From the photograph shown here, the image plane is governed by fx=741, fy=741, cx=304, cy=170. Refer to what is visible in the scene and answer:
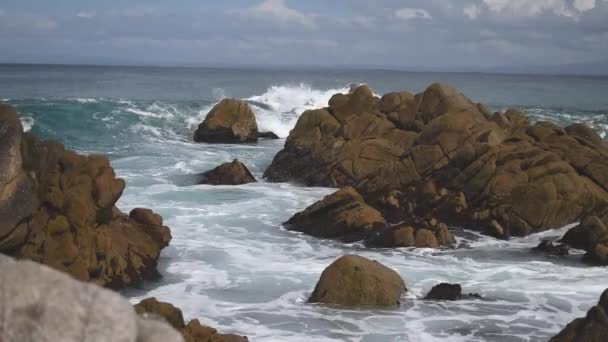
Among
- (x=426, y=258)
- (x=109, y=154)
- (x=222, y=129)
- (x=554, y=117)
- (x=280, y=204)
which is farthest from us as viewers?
(x=554, y=117)

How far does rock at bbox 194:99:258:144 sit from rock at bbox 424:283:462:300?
27440mm

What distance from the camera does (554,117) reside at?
216 ft

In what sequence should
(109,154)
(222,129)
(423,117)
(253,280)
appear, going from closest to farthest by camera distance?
(253,280)
(423,117)
(109,154)
(222,129)

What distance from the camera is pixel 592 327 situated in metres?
11.0

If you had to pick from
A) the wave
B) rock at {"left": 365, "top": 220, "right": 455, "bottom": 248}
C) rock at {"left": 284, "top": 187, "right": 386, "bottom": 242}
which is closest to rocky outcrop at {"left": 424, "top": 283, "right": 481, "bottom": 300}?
rock at {"left": 365, "top": 220, "right": 455, "bottom": 248}

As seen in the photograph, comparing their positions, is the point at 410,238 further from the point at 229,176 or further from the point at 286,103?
the point at 286,103

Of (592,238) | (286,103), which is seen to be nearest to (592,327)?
(592,238)

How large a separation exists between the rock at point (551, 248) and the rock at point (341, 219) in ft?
14.4

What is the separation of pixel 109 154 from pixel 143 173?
6.61 metres

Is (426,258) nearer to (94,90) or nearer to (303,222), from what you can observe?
(303,222)

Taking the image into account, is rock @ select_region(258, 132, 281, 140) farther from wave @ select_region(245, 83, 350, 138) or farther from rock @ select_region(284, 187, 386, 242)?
rock @ select_region(284, 187, 386, 242)

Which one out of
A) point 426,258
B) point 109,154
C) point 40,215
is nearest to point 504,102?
point 109,154

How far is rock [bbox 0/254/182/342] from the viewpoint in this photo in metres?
3.69

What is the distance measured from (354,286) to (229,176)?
15341mm
